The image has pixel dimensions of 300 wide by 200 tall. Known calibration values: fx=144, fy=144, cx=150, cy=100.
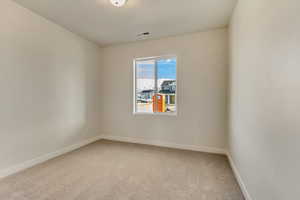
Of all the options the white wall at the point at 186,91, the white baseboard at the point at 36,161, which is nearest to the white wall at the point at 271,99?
the white wall at the point at 186,91

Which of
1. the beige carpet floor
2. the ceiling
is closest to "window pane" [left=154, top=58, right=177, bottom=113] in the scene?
the ceiling

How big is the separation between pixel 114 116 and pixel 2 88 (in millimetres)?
2314

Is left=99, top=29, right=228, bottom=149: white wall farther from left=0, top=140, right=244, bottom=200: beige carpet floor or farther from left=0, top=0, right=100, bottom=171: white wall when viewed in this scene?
left=0, top=0, right=100, bottom=171: white wall

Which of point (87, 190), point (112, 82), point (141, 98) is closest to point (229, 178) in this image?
point (87, 190)

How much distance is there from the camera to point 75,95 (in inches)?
131

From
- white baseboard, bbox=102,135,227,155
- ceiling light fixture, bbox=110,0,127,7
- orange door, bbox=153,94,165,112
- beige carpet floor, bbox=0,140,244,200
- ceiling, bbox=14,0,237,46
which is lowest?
beige carpet floor, bbox=0,140,244,200

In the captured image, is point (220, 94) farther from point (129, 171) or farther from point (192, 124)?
point (129, 171)

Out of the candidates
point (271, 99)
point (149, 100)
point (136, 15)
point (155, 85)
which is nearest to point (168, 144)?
point (149, 100)

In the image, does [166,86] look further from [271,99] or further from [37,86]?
[37,86]

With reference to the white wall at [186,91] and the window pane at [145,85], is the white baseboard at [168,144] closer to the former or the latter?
the white wall at [186,91]

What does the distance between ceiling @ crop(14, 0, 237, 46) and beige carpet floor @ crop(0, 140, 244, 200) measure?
2629mm

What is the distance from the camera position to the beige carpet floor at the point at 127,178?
1.76m

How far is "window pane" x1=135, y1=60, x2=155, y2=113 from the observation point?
373cm

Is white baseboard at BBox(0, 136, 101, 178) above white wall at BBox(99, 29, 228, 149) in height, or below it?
below
